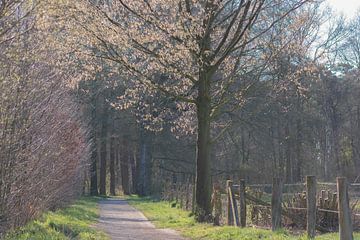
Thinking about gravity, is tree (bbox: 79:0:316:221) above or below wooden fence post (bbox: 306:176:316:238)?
above

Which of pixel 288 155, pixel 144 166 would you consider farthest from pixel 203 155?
pixel 144 166

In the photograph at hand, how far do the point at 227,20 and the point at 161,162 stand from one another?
34354mm

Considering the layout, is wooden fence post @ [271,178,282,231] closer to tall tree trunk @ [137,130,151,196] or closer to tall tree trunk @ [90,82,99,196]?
tall tree trunk @ [90,82,99,196]

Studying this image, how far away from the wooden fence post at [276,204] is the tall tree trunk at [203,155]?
4.46m

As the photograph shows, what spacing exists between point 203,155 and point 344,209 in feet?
30.7

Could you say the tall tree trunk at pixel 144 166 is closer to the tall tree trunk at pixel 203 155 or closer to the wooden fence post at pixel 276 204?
the tall tree trunk at pixel 203 155

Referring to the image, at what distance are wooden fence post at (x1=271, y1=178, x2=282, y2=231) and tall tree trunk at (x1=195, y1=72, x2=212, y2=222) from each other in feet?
14.6

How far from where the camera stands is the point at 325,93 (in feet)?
173

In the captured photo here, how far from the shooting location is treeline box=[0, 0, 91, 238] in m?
9.40

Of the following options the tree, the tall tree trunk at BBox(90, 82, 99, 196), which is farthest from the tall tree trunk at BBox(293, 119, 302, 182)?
the tree

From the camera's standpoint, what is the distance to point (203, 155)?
19.1 metres

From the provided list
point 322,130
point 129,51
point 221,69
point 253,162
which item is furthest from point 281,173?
point 129,51

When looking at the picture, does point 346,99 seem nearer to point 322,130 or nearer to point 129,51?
point 322,130

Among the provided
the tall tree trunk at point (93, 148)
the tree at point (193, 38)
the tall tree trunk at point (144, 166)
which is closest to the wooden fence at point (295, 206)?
the tree at point (193, 38)
